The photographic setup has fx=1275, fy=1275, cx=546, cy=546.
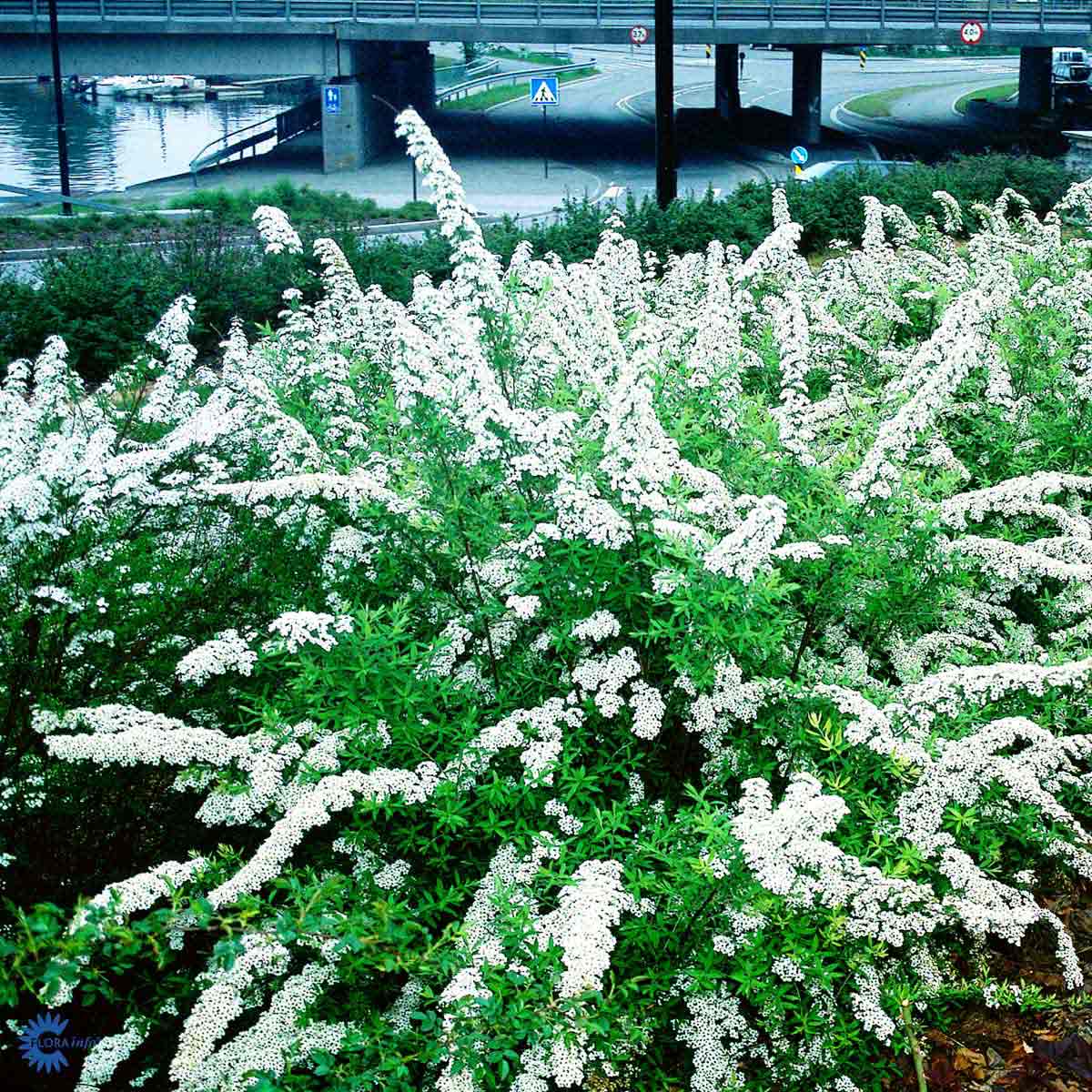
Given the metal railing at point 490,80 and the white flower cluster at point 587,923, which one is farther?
the metal railing at point 490,80

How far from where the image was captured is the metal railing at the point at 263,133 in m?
45.8

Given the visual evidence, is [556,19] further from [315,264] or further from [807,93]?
[315,264]

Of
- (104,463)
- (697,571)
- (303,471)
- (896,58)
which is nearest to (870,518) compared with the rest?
(697,571)

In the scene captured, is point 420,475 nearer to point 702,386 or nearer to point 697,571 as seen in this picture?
point 697,571

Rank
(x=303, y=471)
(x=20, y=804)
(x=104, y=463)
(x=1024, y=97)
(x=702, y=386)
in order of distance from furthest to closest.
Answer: (x=1024, y=97) < (x=702, y=386) < (x=303, y=471) < (x=104, y=463) < (x=20, y=804)

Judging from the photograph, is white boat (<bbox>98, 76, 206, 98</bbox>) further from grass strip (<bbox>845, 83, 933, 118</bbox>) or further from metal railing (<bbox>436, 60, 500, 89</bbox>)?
grass strip (<bbox>845, 83, 933, 118</bbox>)

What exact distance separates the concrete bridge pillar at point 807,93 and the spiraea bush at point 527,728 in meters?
40.5

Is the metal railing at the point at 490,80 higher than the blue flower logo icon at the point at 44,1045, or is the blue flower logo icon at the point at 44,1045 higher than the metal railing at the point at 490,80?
the metal railing at the point at 490,80

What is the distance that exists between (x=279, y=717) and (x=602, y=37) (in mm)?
42158

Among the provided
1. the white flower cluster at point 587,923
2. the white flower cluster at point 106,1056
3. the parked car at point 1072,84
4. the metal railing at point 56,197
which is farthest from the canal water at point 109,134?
the white flower cluster at point 587,923

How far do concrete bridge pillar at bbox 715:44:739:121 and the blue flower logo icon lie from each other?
156 ft

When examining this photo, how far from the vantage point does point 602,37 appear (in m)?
42.8
